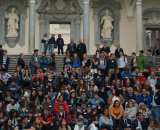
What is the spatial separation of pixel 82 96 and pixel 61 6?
51.2 ft

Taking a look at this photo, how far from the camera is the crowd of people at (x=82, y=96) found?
1579cm

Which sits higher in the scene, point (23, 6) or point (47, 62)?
point (23, 6)

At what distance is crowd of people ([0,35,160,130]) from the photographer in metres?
15.8

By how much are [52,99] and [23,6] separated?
1530 centimetres

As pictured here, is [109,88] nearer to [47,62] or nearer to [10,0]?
[47,62]

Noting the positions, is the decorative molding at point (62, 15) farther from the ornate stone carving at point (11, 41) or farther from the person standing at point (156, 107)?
the person standing at point (156, 107)

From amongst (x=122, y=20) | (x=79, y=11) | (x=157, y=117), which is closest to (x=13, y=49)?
(x=79, y=11)

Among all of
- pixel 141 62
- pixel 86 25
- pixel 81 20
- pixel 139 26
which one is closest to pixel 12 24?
pixel 81 20

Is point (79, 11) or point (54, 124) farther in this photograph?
point (79, 11)

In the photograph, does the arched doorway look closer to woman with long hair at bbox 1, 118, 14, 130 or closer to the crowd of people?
the crowd of people

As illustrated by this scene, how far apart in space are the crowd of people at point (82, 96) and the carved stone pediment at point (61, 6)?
31.1 ft

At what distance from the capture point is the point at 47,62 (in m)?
22.5

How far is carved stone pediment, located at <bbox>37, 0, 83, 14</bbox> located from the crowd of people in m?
9.48

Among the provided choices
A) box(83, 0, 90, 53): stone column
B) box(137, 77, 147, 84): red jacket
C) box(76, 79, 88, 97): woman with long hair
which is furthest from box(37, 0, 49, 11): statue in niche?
box(76, 79, 88, 97): woman with long hair
